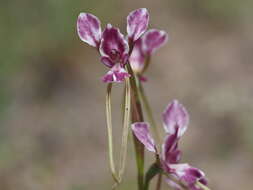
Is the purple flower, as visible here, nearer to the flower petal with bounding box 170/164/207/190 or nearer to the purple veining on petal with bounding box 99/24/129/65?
the purple veining on petal with bounding box 99/24/129/65

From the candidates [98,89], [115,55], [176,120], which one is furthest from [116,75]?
[98,89]

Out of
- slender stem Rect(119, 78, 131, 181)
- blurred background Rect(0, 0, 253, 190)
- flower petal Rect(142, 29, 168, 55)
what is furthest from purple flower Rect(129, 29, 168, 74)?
blurred background Rect(0, 0, 253, 190)

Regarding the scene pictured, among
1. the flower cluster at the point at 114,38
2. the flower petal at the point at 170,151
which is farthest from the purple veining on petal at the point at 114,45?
the flower petal at the point at 170,151

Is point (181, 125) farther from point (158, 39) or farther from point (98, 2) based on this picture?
point (98, 2)

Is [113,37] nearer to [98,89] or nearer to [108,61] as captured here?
[108,61]

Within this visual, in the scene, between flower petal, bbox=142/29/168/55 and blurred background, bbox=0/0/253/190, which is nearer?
flower petal, bbox=142/29/168/55

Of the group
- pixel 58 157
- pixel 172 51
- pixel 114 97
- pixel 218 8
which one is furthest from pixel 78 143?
pixel 218 8

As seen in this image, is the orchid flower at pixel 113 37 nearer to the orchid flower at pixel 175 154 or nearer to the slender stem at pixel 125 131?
the slender stem at pixel 125 131
